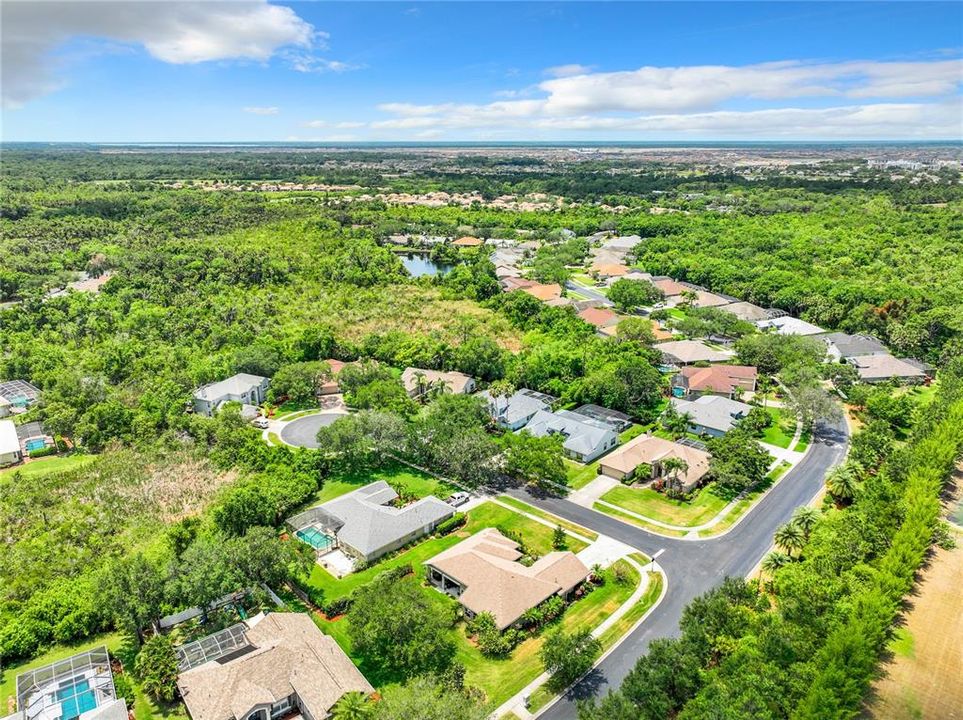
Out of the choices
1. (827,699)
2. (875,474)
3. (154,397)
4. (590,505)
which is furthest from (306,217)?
(827,699)

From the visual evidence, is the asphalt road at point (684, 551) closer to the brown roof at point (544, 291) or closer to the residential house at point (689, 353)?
the residential house at point (689, 353)

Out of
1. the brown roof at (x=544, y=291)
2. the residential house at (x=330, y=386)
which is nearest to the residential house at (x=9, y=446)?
the residential house at (x=330, y=386)

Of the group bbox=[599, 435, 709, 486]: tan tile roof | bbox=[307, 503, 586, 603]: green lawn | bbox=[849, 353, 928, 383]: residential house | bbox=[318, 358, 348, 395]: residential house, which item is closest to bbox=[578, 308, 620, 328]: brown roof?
bbox=[849, 353, 928, 383]: residential house

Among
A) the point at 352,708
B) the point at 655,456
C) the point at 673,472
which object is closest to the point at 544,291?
the point at 655,456

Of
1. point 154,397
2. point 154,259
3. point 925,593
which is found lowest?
point 925,593

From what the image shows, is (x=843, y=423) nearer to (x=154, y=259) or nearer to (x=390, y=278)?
(x=390, y=278)

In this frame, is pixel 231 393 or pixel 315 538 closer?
pixel 315 538

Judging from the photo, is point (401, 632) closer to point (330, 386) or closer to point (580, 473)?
point (580, 473)

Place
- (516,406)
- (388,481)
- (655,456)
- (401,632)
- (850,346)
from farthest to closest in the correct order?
(850,346) → (516,406) → (655,456) → (388,481) → (401,632)
